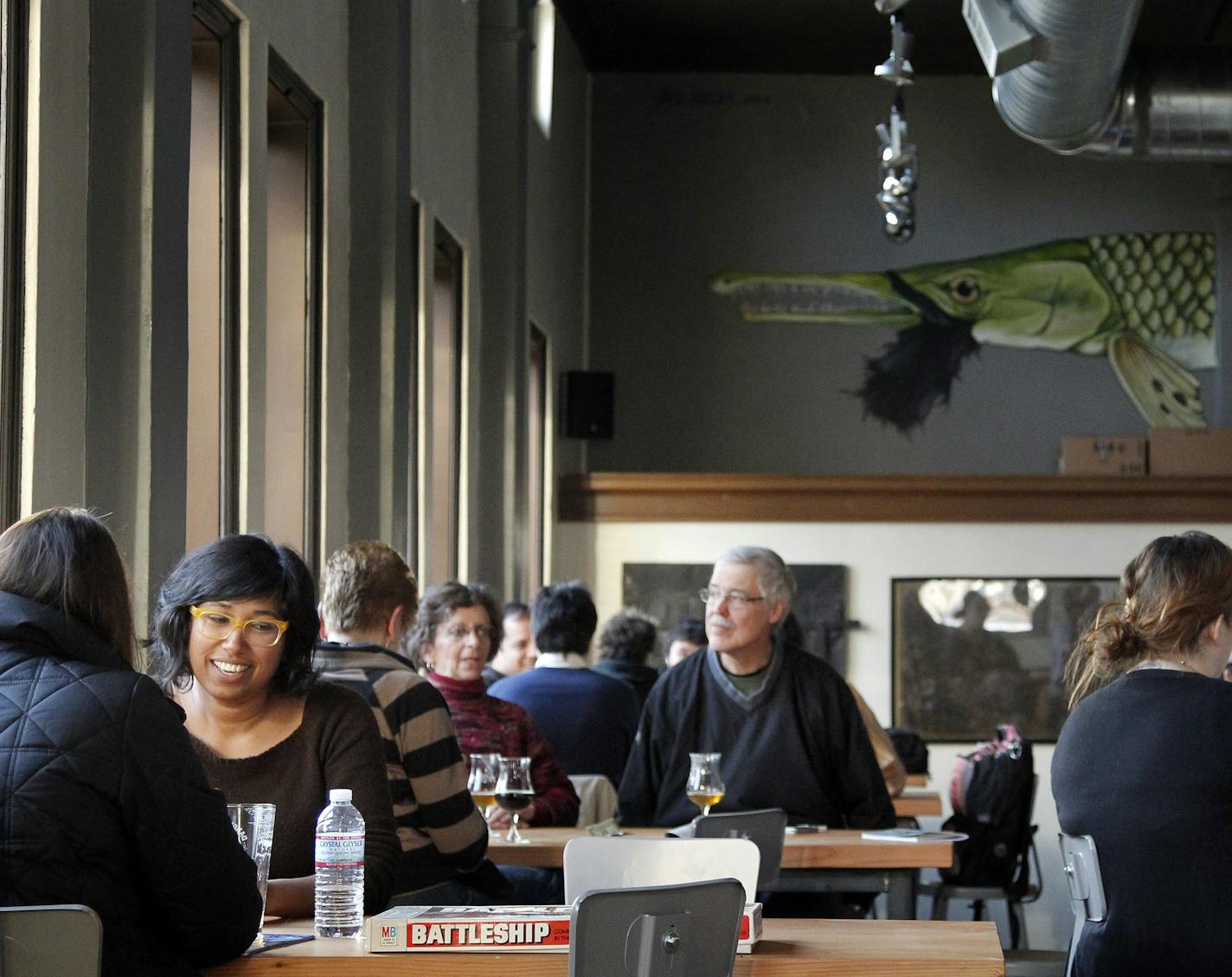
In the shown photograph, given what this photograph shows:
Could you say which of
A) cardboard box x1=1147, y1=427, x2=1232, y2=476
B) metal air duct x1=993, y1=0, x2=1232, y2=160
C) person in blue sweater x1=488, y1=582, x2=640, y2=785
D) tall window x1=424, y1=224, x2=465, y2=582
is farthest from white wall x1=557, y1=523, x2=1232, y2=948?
person in blue sweater x1=488, y1=582, x2=640, y2=785

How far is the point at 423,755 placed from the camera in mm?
4031

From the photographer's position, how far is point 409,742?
402 cm

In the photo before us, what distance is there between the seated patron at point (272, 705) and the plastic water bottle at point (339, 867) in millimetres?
128

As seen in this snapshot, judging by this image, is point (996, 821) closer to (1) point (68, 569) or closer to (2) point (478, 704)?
(2) point (478, 704)

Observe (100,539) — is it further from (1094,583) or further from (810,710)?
(1094,583)

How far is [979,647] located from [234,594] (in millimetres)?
10753

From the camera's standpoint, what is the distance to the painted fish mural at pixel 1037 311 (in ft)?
47.7

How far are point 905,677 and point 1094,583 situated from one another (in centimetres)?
154

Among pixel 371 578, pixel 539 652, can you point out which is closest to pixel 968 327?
pixel 539 652

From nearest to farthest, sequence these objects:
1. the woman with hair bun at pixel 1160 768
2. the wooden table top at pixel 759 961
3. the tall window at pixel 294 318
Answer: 1. the wooden table top at pixel 759 961
2. the woman with hair bun at pixel 1160 768
3. the tall window at pixel 294 318

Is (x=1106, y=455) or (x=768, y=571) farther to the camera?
(x=1106, y=455)

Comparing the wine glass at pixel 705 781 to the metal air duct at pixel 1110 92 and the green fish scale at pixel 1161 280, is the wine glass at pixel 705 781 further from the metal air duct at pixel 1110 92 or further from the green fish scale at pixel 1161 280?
the green fish scale at pixel 1161 280

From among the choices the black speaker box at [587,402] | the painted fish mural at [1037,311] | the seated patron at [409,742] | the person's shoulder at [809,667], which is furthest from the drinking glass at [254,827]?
the painted fish mural at [1037,311]

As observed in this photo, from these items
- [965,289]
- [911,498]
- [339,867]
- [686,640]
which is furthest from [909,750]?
[339,867]
